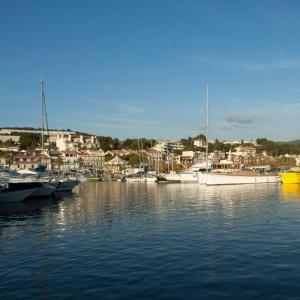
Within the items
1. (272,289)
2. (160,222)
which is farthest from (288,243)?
(160,222)

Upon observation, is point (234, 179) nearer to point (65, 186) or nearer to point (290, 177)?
point (290, 177)

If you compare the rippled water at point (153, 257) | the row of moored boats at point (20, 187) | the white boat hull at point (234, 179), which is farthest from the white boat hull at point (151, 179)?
the rippled water at point (153, 257)

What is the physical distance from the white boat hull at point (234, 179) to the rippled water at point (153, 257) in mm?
47961

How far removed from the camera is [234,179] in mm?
81312

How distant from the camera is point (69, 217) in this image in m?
32.6

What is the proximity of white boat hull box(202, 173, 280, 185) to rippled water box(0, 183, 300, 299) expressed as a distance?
4796 centimetres

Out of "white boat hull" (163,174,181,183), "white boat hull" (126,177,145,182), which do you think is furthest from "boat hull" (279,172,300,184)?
"white boat hull" (126,177,145,182)

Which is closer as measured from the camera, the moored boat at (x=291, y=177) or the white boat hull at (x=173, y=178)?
the moored boat at (x=291, y=177)

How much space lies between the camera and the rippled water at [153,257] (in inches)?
524

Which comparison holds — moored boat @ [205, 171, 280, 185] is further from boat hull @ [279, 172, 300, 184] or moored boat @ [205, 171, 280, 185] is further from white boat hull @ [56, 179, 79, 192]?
white boat hull @ [56, 179, 79, 192]

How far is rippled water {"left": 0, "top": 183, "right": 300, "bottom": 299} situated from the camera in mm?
13312

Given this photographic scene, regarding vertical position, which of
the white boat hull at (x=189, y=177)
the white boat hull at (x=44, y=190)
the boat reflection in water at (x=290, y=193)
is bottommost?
the boat reflection in water at (x=290, y=193)

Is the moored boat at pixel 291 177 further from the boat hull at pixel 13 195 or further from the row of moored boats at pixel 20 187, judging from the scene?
the boat hull at pixel 13 195

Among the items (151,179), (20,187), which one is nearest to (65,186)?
(20,187)
